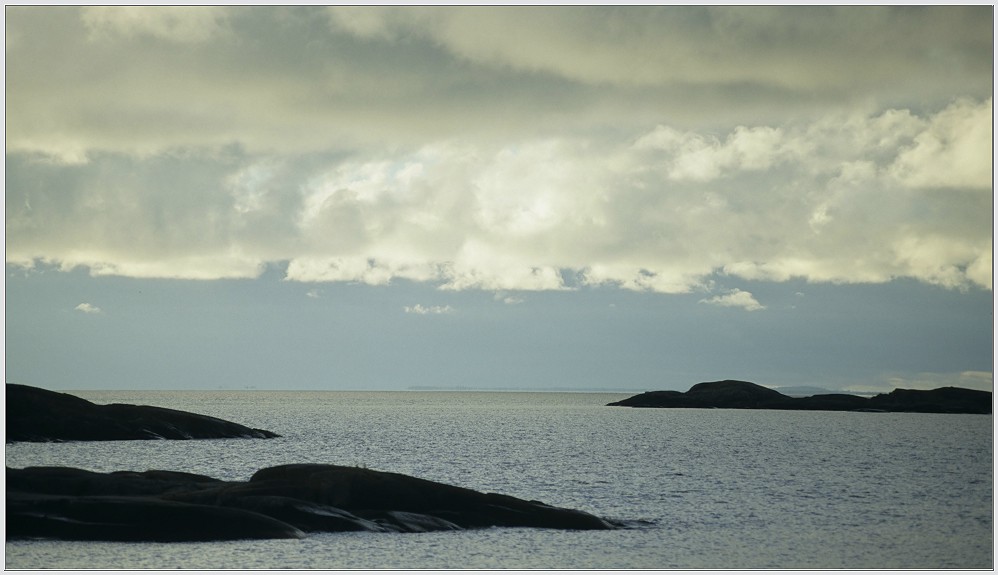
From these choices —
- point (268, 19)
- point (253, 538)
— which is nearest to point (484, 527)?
point (253, 538)

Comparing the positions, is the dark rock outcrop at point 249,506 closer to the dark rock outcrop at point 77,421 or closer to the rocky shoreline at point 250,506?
the rocky shoreline at point 250,506

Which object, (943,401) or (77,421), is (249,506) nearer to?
(77,421)

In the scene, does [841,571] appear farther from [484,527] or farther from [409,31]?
[409,31]

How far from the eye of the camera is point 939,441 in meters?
107

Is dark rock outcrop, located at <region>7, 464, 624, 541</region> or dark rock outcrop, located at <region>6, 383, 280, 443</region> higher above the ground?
dark rock outcrop, located at <region>6, 383, 280, 443</region>

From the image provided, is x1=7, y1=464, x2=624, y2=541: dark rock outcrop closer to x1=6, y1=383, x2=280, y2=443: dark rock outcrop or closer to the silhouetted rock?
x1=6, y1=383, x2=280, y2=443: dark rock outcrop

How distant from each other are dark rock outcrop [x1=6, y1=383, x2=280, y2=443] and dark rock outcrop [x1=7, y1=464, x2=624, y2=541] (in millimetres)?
39638

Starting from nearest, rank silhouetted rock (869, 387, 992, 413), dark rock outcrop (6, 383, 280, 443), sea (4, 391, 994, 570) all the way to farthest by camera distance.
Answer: sea (4, 391, 994, 570), dark rock outcrop (6, 383, 280, 443), silhouetted rock (869, 387, 992, 413)

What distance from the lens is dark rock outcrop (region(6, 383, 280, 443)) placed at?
240ft

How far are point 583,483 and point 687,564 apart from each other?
26695 millimetres

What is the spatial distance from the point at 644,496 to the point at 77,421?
4766 centimetres

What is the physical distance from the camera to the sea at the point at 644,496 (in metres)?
33.2

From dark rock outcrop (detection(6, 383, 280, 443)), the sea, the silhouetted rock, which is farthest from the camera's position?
the silhouetted rock

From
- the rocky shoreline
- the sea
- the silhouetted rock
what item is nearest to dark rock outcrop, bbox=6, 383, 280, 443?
the sea
